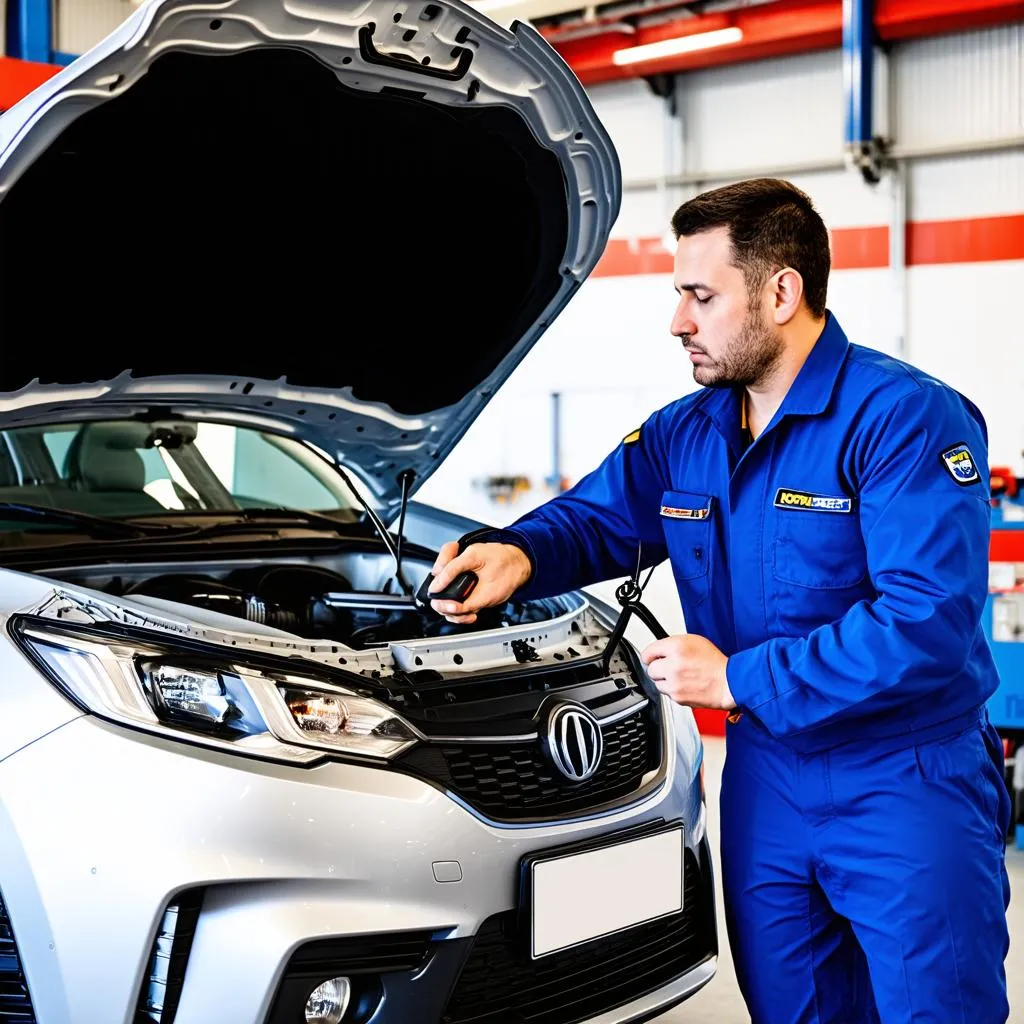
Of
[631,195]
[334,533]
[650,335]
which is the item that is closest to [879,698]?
[334,533]

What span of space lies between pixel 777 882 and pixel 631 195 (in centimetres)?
646

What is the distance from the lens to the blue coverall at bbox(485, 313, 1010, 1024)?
1424 millimetres

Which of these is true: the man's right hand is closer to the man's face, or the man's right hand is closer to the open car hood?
the man's face

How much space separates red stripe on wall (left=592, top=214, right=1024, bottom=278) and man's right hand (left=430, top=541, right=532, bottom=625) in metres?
4.71

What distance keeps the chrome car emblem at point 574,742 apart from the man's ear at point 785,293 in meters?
0.64

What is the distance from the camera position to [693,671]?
1.50m

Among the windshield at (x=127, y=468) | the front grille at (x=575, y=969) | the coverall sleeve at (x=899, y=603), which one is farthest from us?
the windshield at (x=127, y=468)

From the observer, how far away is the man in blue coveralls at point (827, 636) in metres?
1.43

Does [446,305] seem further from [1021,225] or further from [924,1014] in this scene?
[1021,225]

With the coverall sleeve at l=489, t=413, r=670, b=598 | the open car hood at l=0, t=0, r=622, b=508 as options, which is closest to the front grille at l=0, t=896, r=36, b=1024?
the coverall sleeve at l=489, t=413, r=670, b=598

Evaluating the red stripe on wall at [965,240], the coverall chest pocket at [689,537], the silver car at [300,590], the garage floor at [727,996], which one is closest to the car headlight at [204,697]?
the silver car at [300,590]

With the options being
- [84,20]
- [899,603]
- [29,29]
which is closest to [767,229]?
[899,603]

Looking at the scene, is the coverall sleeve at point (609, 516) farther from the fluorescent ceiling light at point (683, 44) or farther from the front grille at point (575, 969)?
the fluorescent ceiling light at point (683, 44)

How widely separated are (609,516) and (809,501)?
436 millimetres
